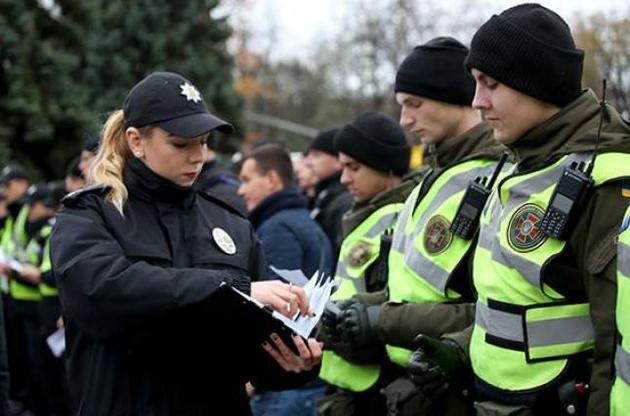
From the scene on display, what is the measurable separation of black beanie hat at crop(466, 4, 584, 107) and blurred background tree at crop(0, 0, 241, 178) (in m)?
16.9

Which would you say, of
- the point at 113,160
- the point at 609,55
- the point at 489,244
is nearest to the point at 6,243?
the point at 609,55

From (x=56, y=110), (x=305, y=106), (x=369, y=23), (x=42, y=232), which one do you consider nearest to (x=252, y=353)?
(x=42, y=232)

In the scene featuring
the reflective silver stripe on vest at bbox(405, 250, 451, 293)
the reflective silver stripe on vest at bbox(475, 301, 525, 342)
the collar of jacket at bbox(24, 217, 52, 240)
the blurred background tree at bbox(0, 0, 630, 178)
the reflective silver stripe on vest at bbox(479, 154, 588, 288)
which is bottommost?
the blurred background tree at bbox(0, 0, 630, 178)

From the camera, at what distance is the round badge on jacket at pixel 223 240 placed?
3203 mm

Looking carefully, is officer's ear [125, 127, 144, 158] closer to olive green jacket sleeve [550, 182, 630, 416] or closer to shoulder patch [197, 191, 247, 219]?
shoulder patch [197, 191, 247, 219]

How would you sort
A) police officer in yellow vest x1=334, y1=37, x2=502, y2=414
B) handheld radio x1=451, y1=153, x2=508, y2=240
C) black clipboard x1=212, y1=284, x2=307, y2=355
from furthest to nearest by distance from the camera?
police officer in yellow vest x1=334, y1=37, x2=502, y2=414 < handheld radio x1=451, y1=153, x2=508, y2=240 < black clipboard x1=212, y1=284, x2=307, y2=355

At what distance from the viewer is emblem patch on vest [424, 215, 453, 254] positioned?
3531 millimetres

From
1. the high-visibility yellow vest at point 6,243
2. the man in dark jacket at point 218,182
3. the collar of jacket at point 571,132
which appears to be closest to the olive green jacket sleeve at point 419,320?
the collar of jacket at point 571,132

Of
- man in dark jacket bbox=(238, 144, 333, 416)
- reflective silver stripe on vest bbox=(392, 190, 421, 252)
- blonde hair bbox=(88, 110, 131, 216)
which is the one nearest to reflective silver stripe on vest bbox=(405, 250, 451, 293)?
reflective silver stripe on vest bbox=(392, 190, 421, 252)

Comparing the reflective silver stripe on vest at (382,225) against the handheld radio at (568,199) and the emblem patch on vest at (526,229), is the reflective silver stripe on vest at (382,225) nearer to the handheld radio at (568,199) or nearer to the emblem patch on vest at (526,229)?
the emblem patch on vest at (526,229)

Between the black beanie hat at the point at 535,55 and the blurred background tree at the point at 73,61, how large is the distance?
1690cm

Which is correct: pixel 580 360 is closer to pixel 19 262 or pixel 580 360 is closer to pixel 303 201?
pixel 303 201

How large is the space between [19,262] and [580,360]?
7.56m

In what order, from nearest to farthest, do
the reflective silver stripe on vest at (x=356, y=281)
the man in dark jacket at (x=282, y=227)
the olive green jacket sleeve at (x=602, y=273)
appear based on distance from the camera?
the olive green jacket sleeve at (x=602, y=273) < the reflective silver stripe on vest at (x=356, y=281) < the man in dark jacket at (x=282, y=227)
